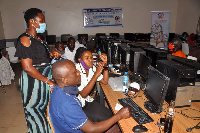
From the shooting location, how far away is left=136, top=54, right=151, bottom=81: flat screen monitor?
221 centimetres

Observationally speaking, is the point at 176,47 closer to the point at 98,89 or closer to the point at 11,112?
the point at 98,89

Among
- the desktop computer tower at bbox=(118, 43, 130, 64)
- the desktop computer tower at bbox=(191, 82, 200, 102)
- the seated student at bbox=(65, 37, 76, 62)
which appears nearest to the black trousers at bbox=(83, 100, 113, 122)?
the desktop computer tower at bbox=(191, 82, 200, 102)

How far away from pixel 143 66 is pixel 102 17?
655 cm

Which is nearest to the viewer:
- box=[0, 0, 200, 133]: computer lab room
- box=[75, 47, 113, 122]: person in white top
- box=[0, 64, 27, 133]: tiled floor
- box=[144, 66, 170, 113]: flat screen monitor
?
box=[0, 0, 200, 133]: computer lab room

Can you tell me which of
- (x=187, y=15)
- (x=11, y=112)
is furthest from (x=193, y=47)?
(x=11, y=112)

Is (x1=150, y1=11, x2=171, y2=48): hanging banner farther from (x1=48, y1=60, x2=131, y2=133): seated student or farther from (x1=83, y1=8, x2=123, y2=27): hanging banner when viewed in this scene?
(x1=48, y1=60, x2=131, y2=133): seated student

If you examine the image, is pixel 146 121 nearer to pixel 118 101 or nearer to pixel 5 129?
pixel 118 101

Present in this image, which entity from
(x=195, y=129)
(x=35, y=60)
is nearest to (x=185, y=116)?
(x=195, y=129)

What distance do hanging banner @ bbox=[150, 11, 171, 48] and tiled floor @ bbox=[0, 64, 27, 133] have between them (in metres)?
6.97

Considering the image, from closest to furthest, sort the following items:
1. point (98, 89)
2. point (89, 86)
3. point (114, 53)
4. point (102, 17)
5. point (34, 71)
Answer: point (34, 71), point (89, 86), point (98, 89), point (114, 53), point (102, 17)

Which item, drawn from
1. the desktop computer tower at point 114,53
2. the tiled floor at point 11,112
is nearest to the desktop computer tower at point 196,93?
the desktop computer tower at point 114,53

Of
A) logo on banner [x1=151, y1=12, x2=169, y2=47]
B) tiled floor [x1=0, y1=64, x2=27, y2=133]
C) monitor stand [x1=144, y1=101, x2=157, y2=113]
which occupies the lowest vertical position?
tiled floor [x1=0, y1=64, x2=27, y2=133]

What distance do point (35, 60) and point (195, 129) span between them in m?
1.88

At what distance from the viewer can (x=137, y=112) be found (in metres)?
1.68
